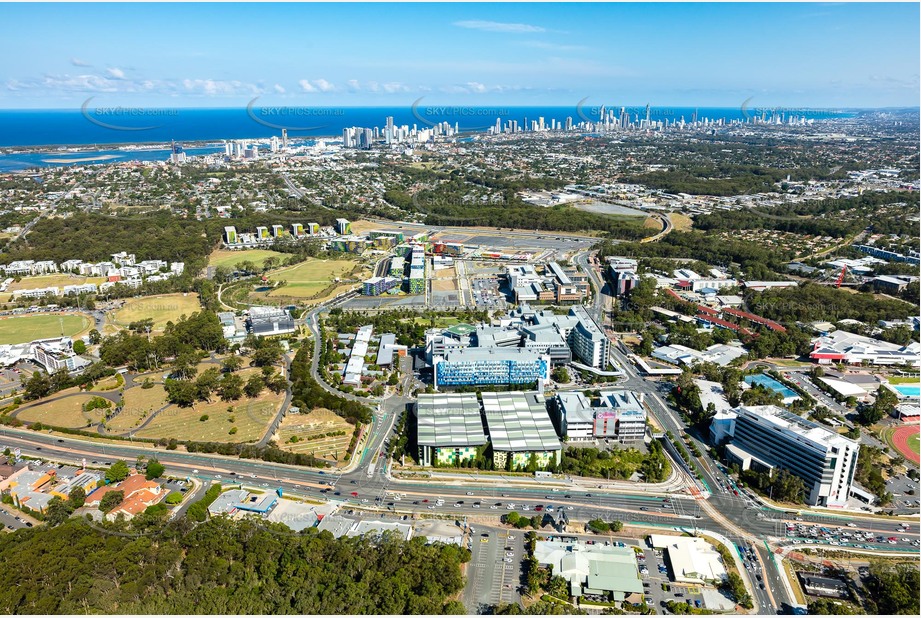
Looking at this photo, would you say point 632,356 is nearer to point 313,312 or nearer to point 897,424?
point 897,424

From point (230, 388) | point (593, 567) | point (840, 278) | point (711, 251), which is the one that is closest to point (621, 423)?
point (593, 567)

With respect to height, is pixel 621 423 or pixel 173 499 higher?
pixel 621 423

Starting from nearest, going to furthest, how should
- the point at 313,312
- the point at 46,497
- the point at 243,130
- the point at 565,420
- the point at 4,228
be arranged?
1. the point at 46,497
2. the point at 565,420
3. the point at 313,312
4. the point at 4,228
5. the point at 243,130

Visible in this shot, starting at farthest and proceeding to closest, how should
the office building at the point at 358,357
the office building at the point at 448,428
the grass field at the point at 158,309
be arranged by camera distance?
the grass field at the point at 158,309, the office building at the point at 358,357, the office building at the point at 448,428

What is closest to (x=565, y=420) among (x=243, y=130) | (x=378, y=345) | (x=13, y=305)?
(x=378, y=345)

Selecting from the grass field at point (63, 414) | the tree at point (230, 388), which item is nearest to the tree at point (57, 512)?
the grass field at point (63, 414)

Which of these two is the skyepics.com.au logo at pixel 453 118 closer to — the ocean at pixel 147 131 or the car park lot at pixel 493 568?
the ocean at pixel 147 131

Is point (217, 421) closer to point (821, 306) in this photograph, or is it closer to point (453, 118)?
point (821, 306)
